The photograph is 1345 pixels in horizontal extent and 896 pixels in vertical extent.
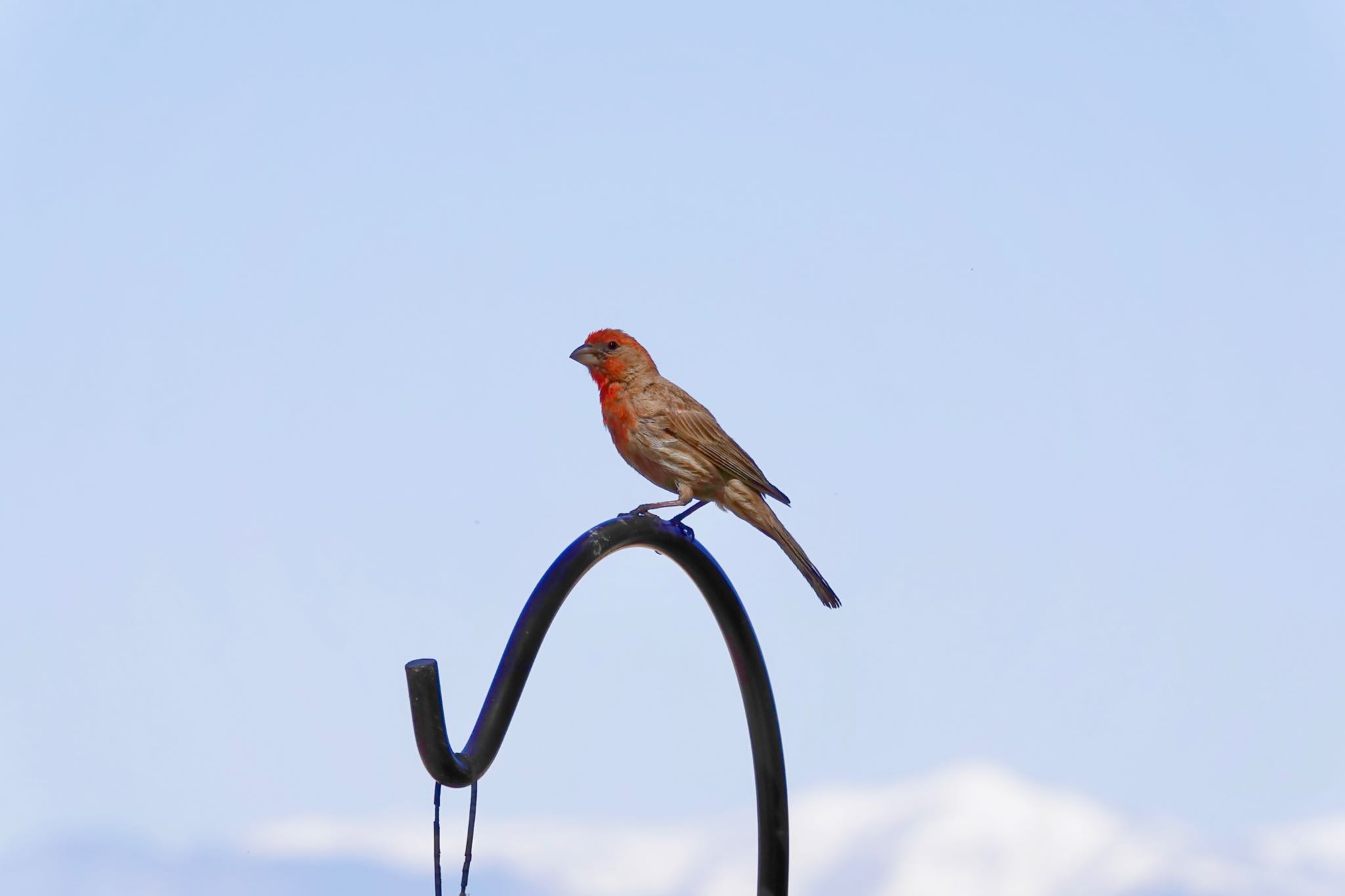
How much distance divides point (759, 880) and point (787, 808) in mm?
223

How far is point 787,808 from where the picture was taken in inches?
157

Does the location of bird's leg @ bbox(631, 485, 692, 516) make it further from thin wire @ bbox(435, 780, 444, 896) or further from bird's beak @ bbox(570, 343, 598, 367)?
thin wire @ bbox(435, 780, 444, 896)

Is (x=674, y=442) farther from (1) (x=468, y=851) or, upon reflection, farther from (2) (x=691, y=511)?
(1) (x=468, y=851)

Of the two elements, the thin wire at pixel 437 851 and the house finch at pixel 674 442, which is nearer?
the thin wire at pixel 437 851

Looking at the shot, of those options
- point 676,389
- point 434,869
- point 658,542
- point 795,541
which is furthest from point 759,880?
point 676,389

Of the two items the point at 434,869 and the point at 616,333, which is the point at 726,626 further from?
the point at 616,333

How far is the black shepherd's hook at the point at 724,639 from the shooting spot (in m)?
3.01

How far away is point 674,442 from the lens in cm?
566

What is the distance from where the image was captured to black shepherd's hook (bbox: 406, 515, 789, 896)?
3.01m

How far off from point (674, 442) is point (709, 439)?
0.50 feet

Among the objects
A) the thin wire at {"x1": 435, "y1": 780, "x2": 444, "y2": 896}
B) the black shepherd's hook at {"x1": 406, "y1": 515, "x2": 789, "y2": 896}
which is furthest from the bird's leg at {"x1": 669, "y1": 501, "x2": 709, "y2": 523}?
the thin wire at {"x1": 435, "y1": 780, "x2": 444, "y2": 896}

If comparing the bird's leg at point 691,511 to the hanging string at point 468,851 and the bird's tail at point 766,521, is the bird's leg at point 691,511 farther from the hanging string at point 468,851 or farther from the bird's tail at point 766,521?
the hanging string at point 468,851

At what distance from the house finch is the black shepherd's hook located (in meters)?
1.48

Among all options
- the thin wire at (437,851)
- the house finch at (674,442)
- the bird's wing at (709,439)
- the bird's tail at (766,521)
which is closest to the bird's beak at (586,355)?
the house finch at (674,442)
